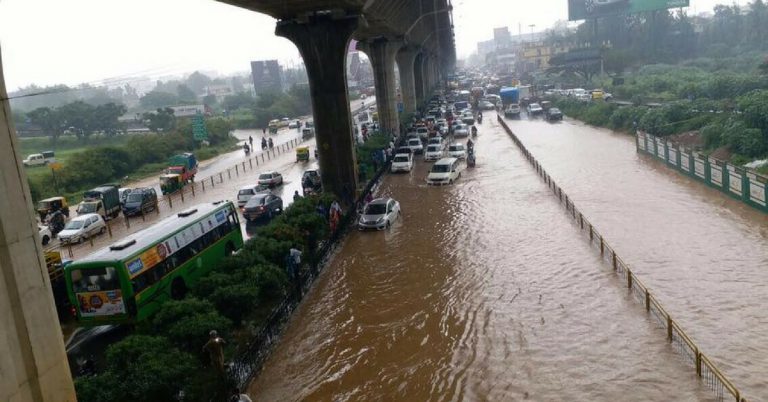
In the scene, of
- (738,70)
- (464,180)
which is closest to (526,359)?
(464,180)

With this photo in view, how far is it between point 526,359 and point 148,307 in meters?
8.70

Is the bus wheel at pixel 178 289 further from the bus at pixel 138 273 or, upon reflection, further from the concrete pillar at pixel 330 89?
the concrete pillar at pixel 330 89

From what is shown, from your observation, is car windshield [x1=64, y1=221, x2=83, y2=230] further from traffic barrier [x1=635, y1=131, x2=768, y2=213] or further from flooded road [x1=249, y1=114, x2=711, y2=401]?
traffic barrier [x1=635, y1=131, x2=768, y2=213]

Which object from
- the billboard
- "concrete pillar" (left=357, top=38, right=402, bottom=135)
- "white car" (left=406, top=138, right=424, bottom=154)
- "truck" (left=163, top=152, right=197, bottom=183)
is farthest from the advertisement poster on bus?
the billboard

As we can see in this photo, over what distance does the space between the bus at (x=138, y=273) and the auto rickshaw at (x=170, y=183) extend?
68.1ft

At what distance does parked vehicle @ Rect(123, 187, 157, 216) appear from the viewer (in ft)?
102

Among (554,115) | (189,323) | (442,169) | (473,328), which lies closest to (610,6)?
(554,115)

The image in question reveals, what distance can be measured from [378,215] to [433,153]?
17.9 m

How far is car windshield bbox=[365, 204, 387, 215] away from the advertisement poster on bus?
11.4 m

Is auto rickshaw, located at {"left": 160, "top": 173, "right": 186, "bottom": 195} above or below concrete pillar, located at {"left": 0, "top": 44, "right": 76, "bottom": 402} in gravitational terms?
below

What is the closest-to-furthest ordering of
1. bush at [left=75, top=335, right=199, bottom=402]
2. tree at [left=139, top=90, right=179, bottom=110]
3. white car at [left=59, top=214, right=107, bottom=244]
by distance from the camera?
1. bush at [left=75, top=335, right=199, bottom=402]
2. white car at [left=59, top=214, right=107, bottom=244]
3. tree at [left=139, top=90, right=179, bottom=110]

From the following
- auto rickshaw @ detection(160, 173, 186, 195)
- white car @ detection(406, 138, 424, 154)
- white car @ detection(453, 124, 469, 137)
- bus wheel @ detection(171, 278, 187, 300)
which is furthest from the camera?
white car @ detection(453, 124, 469, 137)

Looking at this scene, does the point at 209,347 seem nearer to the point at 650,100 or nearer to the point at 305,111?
the point at 650,100

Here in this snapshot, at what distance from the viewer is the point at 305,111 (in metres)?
115
